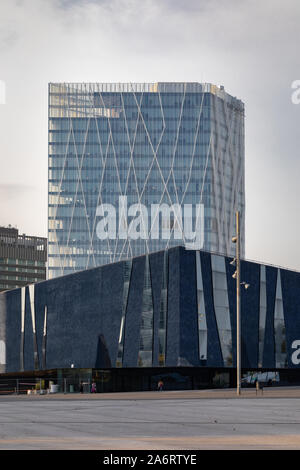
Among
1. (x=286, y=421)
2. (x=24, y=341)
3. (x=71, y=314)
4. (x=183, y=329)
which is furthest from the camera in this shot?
(x=24, y=341)

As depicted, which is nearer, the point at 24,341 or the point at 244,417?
the point at 244,417

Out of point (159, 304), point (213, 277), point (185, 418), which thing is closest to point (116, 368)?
point (159, 304)

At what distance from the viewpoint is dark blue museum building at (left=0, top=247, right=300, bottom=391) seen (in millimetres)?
77250

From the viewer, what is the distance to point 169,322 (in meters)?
76.9

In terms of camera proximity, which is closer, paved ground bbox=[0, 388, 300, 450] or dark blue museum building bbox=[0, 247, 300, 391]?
paved ground bbox=[0, 388, 300, 450]

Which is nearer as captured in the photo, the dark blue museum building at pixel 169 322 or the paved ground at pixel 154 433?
the paved ground at pixel 154 433

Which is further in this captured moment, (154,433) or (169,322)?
(169,322)

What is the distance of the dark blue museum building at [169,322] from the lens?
77250 millimetres

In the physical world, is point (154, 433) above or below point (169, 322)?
below

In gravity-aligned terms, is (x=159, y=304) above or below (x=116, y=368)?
above

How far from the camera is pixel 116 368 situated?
82.8 meters
